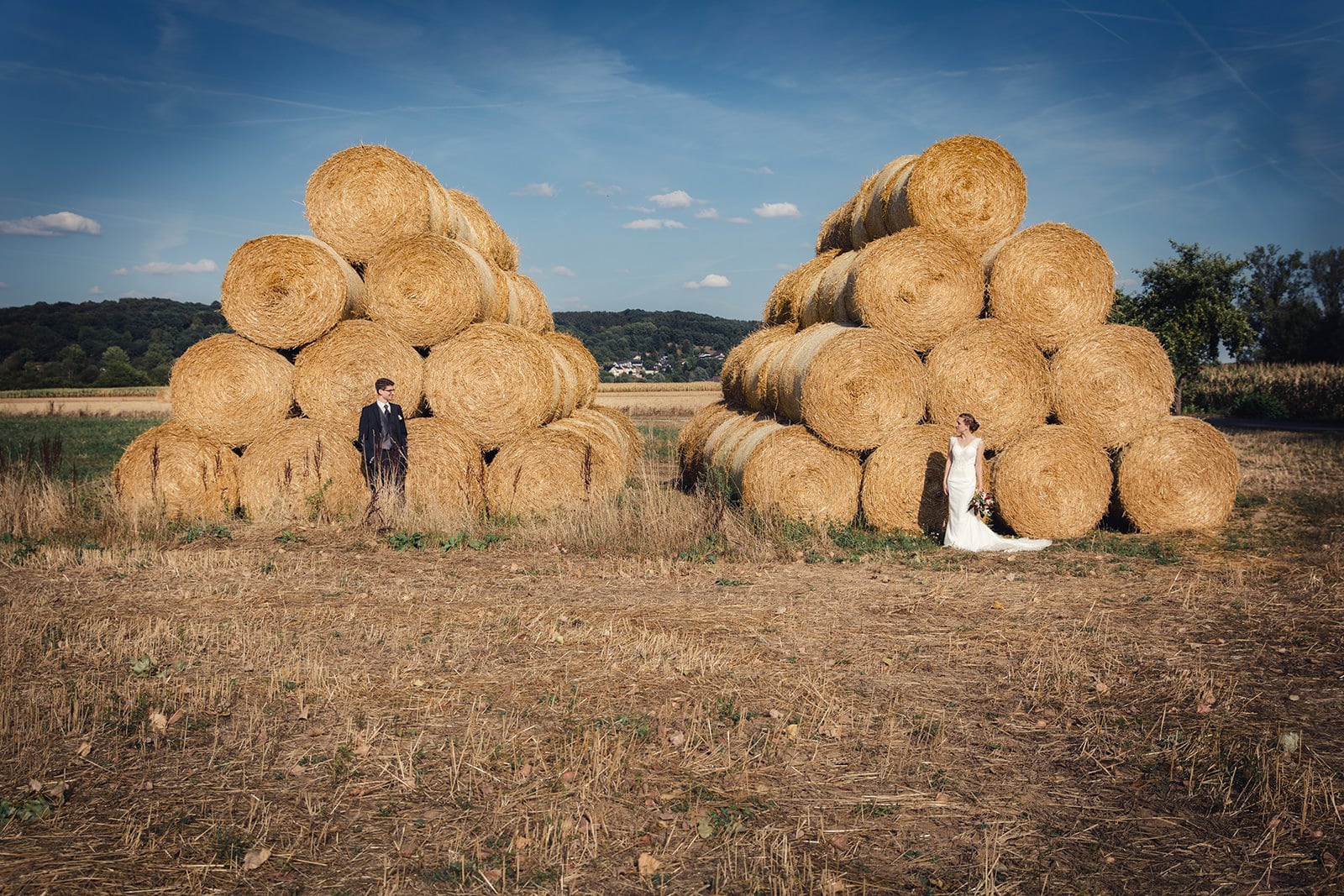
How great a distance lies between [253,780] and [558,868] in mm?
1919

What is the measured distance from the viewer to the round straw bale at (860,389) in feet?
38.4

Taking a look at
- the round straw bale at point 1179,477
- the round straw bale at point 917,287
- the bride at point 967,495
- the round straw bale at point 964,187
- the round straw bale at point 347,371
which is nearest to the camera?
the bride at point 967,495

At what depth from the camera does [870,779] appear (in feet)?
16.5

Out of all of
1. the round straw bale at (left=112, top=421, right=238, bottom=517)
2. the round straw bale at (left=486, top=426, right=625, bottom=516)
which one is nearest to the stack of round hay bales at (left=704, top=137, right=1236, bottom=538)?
the round straw bale at (left=486, top=426, right=625, bottom=516)

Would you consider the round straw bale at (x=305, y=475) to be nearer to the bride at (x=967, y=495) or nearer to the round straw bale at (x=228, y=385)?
the round straw bale at (x=228, y=385)

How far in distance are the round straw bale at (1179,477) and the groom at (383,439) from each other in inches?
360

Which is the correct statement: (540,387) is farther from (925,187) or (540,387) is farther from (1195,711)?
(1195,711)

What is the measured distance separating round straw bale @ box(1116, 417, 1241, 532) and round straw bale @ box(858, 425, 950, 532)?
2325 mm

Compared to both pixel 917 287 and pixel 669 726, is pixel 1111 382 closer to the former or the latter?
pixel 917 287

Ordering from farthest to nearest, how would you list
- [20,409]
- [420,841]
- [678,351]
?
[678,351] → [20,409] → [420,841]

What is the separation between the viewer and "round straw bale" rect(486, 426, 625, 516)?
12672mm

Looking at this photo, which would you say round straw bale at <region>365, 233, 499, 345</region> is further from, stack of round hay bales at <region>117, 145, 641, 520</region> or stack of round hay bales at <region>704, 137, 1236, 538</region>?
stack of round hay bales at <region>704, 137, 1236, 538</region>

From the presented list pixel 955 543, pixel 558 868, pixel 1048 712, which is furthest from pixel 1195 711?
pixel 955 543

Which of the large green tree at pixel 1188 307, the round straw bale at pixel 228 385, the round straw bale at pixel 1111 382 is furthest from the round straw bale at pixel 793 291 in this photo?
the large green tree at pixel 1188 307
